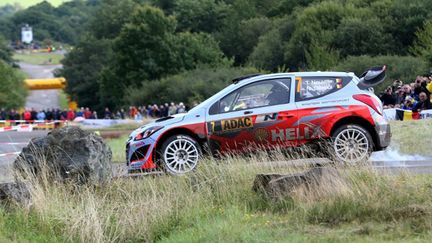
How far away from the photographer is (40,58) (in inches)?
7461

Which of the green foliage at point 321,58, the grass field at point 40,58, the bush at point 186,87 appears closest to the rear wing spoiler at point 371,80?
the green foliage at point 321,58

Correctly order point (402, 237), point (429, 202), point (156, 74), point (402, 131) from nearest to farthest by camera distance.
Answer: point (402, 237)
point (429, 202)
point (402, 131)
point (156, 74)

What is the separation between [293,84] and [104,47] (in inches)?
3588

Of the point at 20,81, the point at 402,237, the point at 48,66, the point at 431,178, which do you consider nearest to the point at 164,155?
the point at 431,178

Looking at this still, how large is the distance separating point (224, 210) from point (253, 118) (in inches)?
132

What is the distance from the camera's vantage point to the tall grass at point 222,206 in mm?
9156

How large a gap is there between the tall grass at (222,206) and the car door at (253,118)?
1.08 meters

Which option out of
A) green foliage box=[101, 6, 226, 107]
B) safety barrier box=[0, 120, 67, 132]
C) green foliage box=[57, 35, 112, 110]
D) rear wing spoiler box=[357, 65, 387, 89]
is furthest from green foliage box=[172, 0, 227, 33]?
rear wing spoiler box=[357, 65, 387, 89]

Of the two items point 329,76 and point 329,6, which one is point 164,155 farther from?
point 329,6

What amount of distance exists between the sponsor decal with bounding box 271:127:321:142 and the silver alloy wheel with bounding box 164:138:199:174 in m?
1.40

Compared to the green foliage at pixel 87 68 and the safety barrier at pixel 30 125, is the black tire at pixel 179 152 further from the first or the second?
the green foliage at pixel 87 68

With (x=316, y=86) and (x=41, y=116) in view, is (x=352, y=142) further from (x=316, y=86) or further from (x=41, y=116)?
(x=41, y=116)

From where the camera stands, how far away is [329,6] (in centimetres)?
6625

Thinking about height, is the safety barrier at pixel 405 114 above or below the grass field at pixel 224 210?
above
